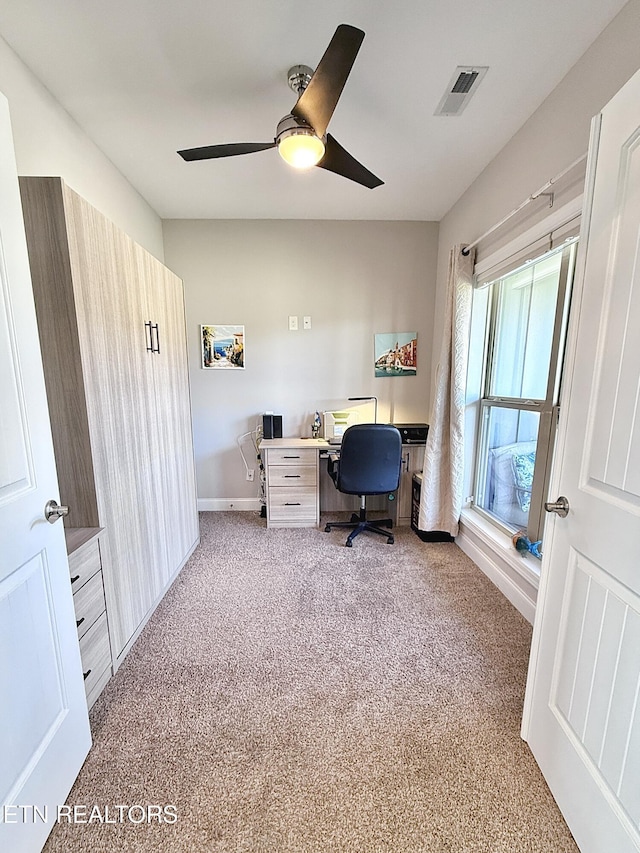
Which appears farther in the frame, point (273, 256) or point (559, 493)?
point (273, 256)

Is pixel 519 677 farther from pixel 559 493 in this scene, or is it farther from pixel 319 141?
pixel 319 141

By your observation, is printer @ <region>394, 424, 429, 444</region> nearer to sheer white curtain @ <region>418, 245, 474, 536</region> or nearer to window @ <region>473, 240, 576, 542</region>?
sheer white curtain @ <region>418, 245, 474, 536</region>

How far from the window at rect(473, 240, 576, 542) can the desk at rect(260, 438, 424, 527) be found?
62 centimetres

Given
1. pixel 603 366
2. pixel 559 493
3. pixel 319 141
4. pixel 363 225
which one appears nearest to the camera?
pixel 603 366

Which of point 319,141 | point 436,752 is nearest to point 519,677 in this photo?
point 436,752

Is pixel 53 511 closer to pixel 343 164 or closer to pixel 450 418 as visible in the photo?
pixel 343 164

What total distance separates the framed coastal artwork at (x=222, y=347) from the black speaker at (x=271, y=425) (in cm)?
57

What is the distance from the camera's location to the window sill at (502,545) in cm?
189

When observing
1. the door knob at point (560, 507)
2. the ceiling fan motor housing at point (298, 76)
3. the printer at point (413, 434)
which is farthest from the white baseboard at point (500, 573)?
the ceiling fan motor housing at point (298, 76)

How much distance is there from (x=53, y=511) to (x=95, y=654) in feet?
2.65

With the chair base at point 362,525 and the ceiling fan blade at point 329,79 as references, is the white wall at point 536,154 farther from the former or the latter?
the ceiling fan blade at point 329,79

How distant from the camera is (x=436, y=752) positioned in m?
1.22

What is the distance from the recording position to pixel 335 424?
3.18m

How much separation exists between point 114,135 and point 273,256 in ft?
4.50
